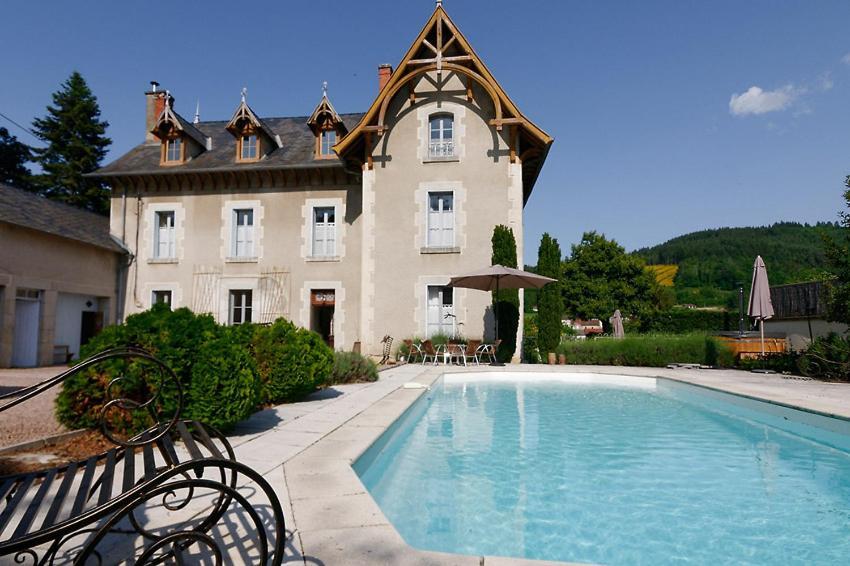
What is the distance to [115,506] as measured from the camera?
1.58m

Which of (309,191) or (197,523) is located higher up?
(309,191)

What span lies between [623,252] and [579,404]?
3187cm

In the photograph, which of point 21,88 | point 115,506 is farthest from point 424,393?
point 21,88

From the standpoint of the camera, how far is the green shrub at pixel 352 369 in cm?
888

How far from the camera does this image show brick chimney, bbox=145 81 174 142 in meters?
18.5

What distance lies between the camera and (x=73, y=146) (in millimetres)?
30531

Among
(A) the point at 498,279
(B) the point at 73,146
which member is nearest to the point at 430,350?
(A) the point at 498,279

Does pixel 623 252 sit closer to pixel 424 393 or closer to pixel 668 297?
pixel 668 297

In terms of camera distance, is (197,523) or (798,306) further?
(798,306)

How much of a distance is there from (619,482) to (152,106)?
20992 mm

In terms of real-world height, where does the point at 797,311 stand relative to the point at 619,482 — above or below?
above

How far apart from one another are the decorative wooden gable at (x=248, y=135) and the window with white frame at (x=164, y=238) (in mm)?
3344

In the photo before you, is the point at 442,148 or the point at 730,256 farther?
the point at 730,256

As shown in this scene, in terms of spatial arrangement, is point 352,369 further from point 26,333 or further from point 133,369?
point 26,333
